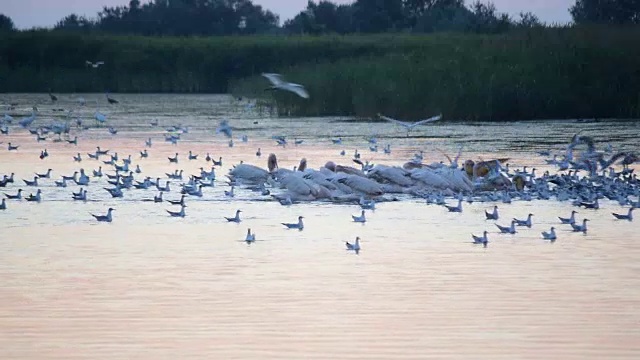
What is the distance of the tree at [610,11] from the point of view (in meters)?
56.3

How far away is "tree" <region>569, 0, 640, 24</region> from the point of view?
185ft

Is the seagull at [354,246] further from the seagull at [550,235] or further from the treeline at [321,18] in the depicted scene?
the treeline at [321,18]

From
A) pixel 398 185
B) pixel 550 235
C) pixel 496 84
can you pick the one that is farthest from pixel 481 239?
pixel 496 84

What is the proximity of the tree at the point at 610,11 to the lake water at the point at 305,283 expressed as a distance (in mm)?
41729

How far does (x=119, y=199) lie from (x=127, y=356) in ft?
27.5

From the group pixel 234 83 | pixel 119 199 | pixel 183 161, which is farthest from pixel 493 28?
pixel 119 199

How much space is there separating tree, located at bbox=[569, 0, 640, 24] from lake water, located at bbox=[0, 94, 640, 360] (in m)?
41.7

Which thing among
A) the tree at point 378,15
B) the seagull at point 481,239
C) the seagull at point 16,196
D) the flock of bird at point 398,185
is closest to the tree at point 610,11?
the tree at point 378,15

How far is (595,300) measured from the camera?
9.44 meters

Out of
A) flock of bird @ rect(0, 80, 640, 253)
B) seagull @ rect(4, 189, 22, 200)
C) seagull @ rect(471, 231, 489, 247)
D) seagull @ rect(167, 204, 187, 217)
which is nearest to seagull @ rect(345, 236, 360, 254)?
seagull @ rect(471, 231, 489, 247)

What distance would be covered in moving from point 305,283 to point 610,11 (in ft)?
165

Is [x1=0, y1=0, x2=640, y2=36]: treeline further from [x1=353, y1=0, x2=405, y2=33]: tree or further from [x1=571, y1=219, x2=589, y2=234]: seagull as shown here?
[x1=571, y1=219, x2=589, y2=234]: seagull

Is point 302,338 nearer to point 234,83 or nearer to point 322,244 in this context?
point 322,244

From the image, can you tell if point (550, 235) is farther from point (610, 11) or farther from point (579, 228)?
point (610, 11)
